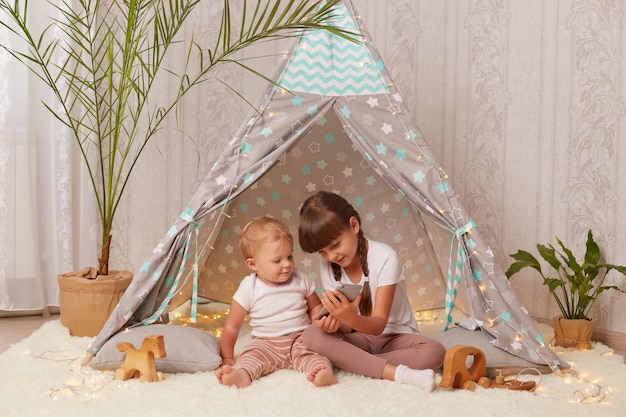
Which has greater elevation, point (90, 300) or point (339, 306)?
point (339, 306)

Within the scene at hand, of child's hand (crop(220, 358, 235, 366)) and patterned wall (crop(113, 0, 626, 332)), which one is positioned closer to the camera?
child's hand (crop(220, 358, 235, 366))

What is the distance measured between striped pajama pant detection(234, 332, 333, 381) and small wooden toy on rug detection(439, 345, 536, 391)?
38 centimetres

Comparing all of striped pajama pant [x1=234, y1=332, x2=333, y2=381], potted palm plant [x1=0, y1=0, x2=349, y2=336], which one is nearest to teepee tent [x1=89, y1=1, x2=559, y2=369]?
potted palm plant [x1=0, y1=0, x2=349, y2=336]

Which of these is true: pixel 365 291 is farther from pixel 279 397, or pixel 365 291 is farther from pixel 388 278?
pixel 279 397

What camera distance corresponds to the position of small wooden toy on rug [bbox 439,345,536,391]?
2.29m

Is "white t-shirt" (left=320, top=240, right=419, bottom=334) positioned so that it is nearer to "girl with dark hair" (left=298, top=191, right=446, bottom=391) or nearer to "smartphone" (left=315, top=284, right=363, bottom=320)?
"girl with dark hair" (left=298, top=191, right=446, bottom=391)

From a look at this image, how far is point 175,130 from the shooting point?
3.85 m

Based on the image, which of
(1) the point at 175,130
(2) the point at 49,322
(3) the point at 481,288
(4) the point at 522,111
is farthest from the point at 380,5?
(2) the point at 49,322

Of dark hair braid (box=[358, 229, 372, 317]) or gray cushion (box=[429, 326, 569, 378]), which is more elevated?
dark hair braid (box=[358, 229, 372, 317])

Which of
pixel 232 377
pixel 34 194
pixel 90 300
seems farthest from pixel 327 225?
pixel 34 194

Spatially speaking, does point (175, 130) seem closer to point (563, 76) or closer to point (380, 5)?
point (380, 5)

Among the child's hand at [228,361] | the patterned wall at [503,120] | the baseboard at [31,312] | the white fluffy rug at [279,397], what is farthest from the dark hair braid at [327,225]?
the baseboard at [31,312]

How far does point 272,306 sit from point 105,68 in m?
1.67

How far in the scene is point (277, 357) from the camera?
2.50 meters
